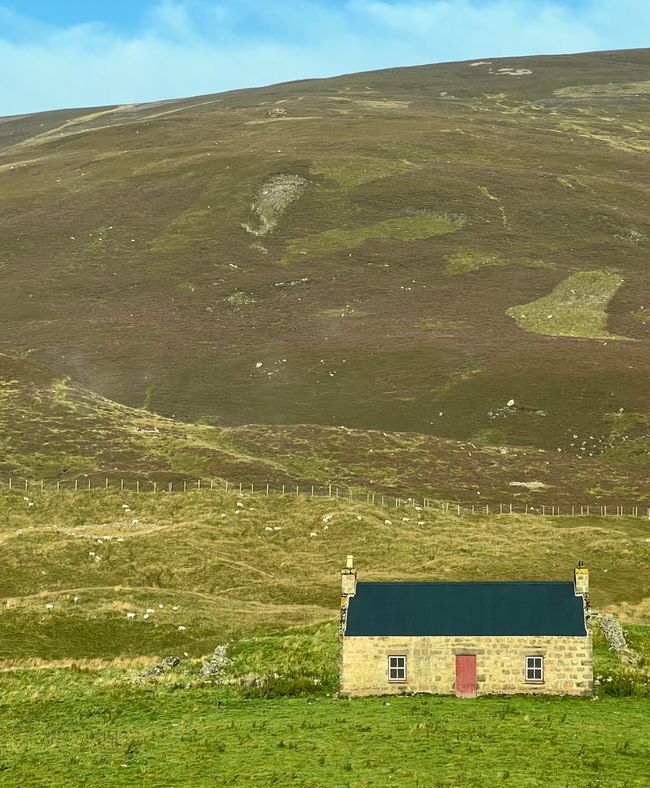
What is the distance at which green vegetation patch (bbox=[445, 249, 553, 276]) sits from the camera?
146 m

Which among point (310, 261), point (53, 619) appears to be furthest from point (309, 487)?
point (310, 261)

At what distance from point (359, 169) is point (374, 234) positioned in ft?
73.2

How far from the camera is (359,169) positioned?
17312 centimetres

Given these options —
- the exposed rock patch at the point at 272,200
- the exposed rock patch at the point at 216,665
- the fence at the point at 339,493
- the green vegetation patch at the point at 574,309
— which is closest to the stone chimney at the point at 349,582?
the exposed rock patch at the point at 216,665

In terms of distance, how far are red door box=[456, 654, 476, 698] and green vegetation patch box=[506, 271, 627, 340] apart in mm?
91787

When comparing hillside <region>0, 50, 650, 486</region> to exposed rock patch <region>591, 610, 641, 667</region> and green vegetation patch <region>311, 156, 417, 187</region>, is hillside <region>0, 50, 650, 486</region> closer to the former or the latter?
green vegetation patch <region>311, 156, 417, 187</region>

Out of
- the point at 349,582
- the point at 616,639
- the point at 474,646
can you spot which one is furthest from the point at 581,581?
the point at 616,639

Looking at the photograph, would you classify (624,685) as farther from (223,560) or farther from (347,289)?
(347,289)

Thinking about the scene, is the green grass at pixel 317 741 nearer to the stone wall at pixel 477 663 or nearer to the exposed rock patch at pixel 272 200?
the stone wall at pixel 477 663

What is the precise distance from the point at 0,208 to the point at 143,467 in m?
103

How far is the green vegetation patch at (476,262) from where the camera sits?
477ft

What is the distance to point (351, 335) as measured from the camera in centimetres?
12788

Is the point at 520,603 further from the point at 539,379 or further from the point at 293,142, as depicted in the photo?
the point at 293,142

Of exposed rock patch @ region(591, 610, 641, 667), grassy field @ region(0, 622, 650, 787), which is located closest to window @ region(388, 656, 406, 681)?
grassy field @ region(0, 622, 650, 787)
